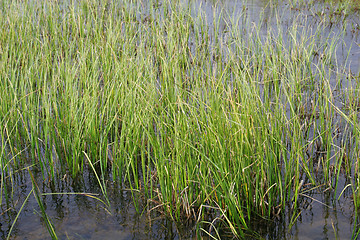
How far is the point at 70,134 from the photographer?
334 cm

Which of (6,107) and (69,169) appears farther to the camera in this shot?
(6,107)

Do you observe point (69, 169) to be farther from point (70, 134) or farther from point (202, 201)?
point (202, 201)

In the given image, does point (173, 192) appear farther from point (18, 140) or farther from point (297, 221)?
point (18, 140)

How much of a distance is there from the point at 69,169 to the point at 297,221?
5.40 feet

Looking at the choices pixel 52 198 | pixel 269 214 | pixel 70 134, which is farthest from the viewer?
pixel 70 134

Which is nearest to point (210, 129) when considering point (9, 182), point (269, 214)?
point (269, 214)

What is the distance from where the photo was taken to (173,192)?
9.31 feet

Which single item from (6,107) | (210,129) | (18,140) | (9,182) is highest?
(210,129)

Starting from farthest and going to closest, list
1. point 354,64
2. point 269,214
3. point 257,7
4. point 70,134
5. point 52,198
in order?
1. point 257,7
2. point 354,64
3. point 70,134
4. point 52,198
5. point 269,214

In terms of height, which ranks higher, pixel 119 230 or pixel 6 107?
pixel 6 107

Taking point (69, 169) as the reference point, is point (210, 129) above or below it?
above

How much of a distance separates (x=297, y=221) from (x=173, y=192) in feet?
2.67

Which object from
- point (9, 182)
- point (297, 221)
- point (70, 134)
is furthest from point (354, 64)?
point (9, 182)

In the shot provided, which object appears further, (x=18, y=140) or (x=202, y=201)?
(x=18, y=140)
